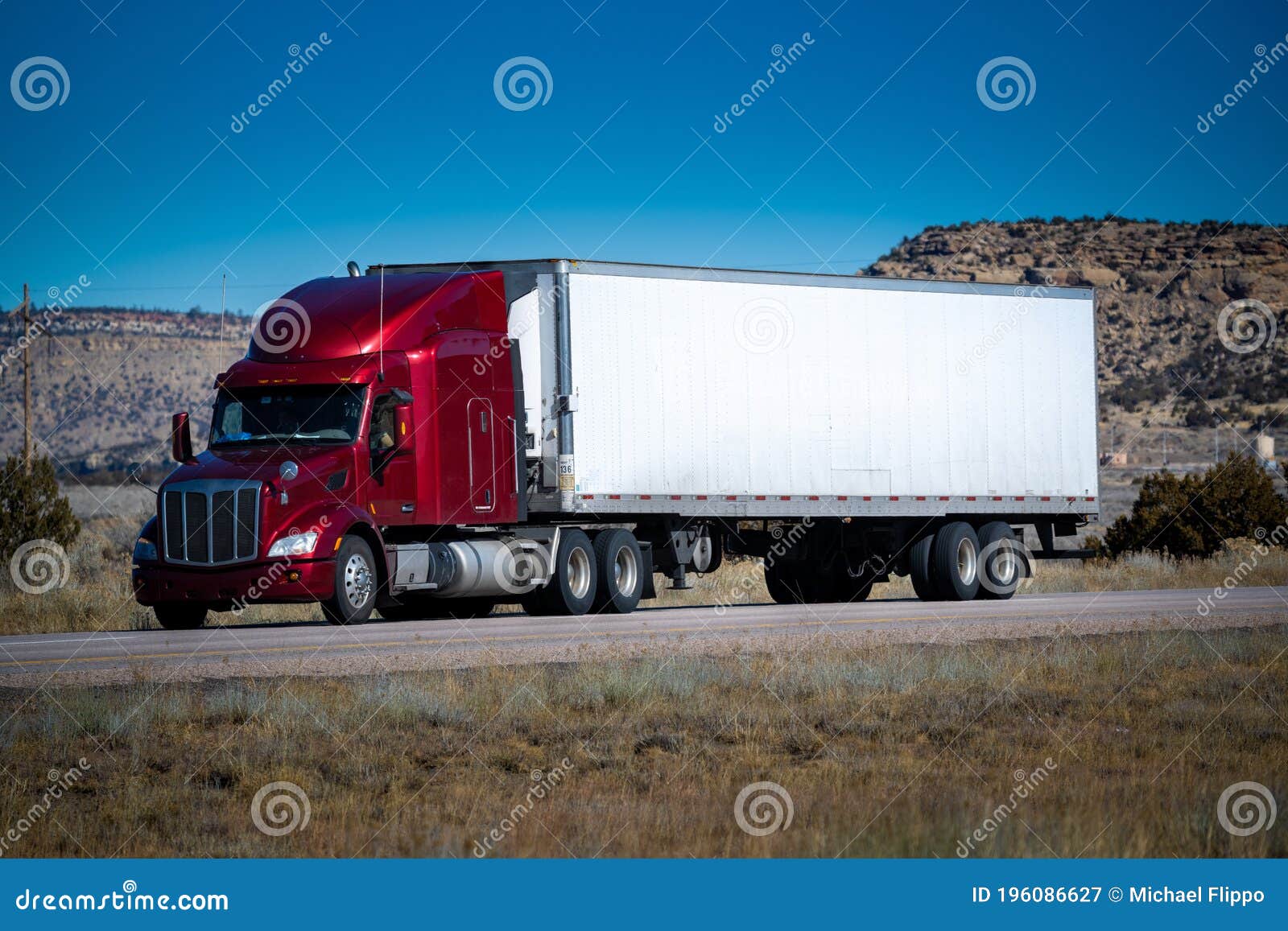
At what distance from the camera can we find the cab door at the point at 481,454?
21.7 metres

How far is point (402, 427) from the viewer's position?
2041 centimetres

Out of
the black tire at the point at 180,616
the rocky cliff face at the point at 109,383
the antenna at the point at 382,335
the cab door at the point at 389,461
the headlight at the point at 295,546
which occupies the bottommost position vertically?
the black tire at the point at 180,616

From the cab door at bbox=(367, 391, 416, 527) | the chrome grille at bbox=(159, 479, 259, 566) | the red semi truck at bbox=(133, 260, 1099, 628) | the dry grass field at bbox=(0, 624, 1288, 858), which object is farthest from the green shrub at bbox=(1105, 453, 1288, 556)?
the chrome grille at bbox=(159, 479, 259, 566)

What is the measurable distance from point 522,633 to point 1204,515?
25328 mm

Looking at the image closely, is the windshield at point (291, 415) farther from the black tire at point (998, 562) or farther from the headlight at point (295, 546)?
the black tire at point (998, 562)

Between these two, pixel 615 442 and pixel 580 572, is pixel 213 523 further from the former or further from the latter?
pixel 615 442

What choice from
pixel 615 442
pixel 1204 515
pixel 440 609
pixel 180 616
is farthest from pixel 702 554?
pixel 1204 515

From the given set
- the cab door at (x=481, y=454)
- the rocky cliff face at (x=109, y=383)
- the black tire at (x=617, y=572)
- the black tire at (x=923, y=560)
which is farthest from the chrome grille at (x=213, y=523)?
the rocky cliff face at (x=109, y=383)

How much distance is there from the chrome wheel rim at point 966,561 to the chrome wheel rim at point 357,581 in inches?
415

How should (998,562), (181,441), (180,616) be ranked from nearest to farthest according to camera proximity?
(181,441) < (180,616) < (998,562)

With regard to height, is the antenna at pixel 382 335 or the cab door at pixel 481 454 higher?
the antenna at pixel 382 335

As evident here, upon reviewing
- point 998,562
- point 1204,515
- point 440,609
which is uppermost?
point 1204,515

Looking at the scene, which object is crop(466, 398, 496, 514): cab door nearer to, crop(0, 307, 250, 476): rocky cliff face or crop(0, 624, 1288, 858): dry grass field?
crop(0, 624, 1288, 858): dry grass field

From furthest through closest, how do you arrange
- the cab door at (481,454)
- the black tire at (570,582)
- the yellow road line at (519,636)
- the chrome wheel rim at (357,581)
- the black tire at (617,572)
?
Result: 1. the black tire at (617,572)
2. the black tire at (570,582)
3. the cab door at (481,454)
4. the chrome wheel rim at (357,581)
5. the yellow road line at (519,636)
